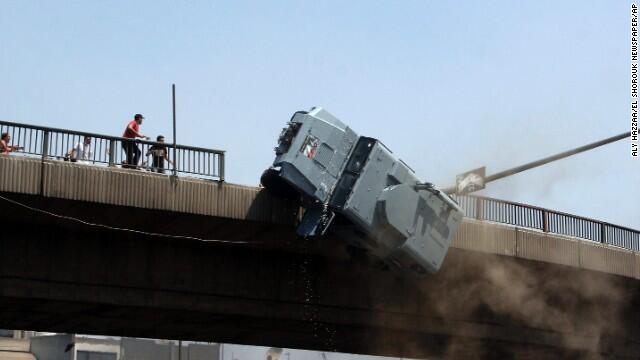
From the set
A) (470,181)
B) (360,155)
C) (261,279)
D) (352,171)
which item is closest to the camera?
(352,171)

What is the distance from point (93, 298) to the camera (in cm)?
2419

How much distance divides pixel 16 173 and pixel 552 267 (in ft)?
49.9

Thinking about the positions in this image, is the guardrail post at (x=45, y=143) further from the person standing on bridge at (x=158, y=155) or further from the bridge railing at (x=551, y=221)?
the bridge railing at (x=551, y=221)

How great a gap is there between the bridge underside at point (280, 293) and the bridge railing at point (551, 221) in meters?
1.15

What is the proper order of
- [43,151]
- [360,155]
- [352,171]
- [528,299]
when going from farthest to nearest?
[528,299], [360,155], [352,171], [43,151]

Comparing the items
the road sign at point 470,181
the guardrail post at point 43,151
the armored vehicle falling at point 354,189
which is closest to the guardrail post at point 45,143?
the guardrail post at point 43,151

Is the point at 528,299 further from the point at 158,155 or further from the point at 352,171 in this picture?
the point at 158,155

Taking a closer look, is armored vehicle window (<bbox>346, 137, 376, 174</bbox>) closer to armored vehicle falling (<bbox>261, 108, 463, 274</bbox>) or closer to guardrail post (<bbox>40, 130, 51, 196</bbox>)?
armored vehicle falling (<bbox>261, 108, 463, 274</bbox>)

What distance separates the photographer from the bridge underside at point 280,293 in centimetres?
2378

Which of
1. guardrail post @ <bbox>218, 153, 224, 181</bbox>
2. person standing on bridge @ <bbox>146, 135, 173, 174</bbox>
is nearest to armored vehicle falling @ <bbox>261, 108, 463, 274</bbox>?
guardrail post @ <bbox>218, 153, 224, 181</bbox>

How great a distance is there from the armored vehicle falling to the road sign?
3443 millimetres

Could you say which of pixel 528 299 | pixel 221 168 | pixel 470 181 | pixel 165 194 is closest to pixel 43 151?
pixel 165 194

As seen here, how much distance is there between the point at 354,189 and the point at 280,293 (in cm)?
439

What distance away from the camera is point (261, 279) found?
26781 millimetres
